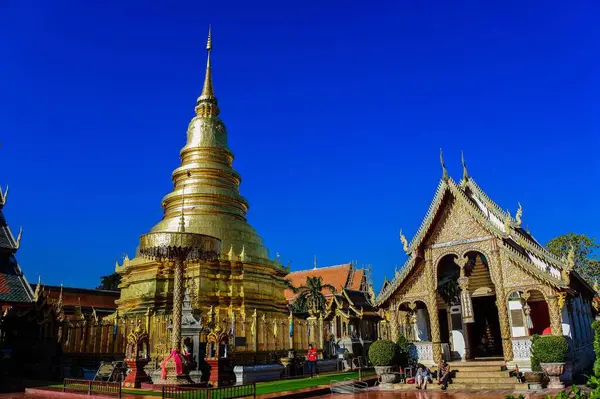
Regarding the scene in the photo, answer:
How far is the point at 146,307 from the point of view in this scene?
23297mm

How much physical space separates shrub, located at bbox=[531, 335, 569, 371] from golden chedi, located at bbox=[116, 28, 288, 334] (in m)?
11.7

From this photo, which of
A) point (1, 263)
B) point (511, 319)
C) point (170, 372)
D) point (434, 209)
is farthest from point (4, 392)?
point (511, 319)

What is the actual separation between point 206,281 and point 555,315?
1453 centimetres

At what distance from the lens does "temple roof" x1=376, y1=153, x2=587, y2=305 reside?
47.7 ft

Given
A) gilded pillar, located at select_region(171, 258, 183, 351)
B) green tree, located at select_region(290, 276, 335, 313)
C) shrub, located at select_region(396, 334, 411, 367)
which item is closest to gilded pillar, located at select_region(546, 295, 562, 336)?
shrub, located at select_region(396, 334, 411, 367)

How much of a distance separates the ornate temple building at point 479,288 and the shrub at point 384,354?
1504 mm

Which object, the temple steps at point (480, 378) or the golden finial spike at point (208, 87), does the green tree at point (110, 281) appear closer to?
the golden finial spike at point (208, 87)

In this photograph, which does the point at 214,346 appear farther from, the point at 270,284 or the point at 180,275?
the point at 270,284

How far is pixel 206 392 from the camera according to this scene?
1095cm

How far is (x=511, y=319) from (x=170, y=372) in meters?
10.3

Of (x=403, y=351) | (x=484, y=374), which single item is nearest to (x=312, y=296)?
(x=403, y=351)

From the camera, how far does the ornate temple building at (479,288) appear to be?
14.6 m

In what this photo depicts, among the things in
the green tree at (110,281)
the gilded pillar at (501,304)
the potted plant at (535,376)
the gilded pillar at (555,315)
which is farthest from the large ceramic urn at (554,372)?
the green tree at (110,281)

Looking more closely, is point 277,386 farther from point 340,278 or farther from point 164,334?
point 340,278
